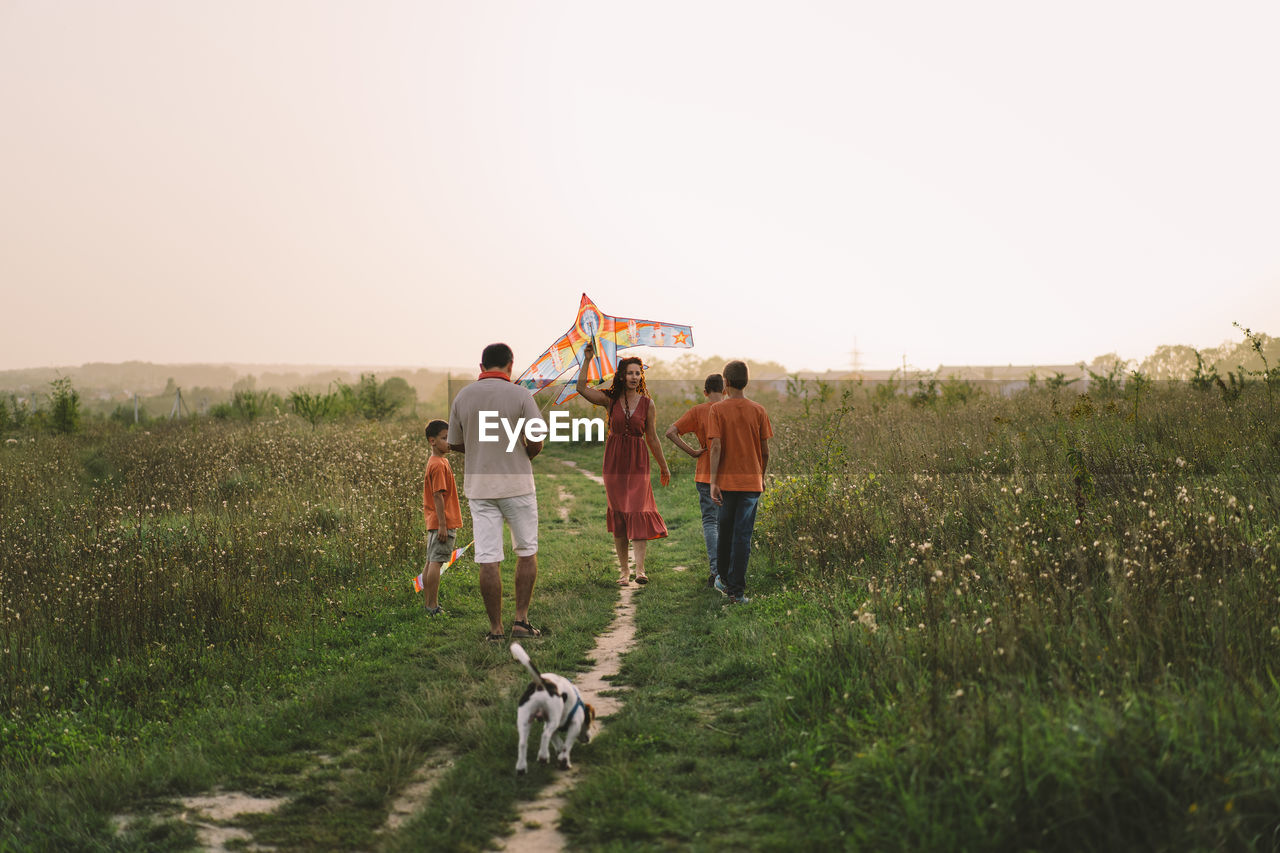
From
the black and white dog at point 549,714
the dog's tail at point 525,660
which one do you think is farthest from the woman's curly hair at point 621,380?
the dog's tail at point 525,660

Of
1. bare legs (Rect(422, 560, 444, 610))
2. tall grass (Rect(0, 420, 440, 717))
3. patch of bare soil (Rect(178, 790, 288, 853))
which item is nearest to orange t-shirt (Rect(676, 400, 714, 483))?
bare legs (Rect(422, 560, 444, 610))

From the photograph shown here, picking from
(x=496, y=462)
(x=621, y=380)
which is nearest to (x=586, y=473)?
(x=621, y=380)

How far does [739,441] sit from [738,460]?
180 mm

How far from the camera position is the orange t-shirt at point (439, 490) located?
825 cm

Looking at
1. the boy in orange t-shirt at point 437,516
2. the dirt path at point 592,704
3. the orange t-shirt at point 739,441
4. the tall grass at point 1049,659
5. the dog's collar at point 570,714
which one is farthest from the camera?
the boy in orange t-shirt at point 437,516

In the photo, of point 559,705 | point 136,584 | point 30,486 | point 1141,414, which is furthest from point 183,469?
point 1141,414

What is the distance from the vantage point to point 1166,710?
157 inches

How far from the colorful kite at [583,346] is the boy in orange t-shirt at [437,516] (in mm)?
1088

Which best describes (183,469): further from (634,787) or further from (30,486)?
(634,787)

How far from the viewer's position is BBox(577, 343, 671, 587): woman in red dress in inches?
362

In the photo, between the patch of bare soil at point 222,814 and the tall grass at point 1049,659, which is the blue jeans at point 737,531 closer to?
the tall grass at point 1049,659

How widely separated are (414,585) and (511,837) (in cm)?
524

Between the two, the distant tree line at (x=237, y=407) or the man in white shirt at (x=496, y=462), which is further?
the distant tree line at (x=237, y=407)

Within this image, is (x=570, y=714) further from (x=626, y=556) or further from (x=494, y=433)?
(x=626, y=556)
